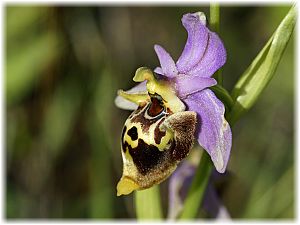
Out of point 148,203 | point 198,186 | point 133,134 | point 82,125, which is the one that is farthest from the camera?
point 82,125

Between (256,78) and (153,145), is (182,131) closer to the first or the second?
(153,145)

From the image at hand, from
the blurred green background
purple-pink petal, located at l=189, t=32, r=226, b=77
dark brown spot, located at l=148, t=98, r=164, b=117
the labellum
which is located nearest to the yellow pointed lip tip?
the labellum

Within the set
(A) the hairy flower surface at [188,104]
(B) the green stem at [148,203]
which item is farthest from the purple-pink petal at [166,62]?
(B) the green stem at [148,203]

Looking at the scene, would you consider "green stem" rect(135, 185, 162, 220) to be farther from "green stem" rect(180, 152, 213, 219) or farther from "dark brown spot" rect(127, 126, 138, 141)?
"dark brown spot" rect(127, 126, 138, 141)

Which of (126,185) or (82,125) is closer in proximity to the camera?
(126,185)

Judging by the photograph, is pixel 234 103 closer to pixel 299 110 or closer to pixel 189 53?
pixel 189 53

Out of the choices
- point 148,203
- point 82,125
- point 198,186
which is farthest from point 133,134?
point 82,125

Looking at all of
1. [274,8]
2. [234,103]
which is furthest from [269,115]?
[234,103]
